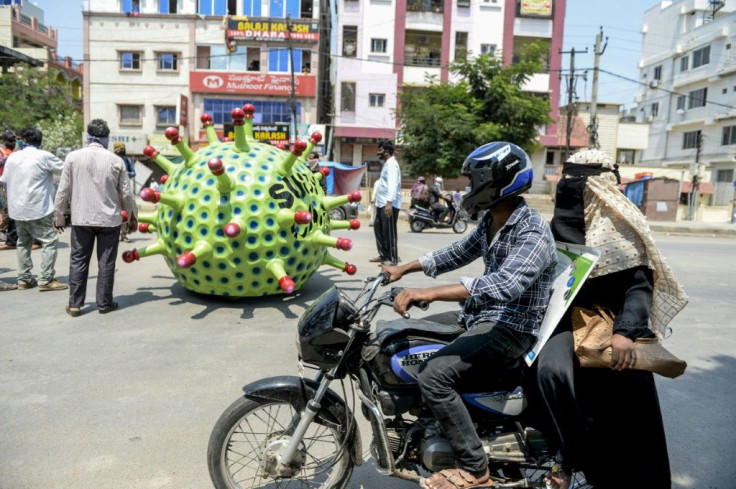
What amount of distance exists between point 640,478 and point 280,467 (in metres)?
1.68

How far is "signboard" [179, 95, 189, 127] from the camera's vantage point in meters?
31.8

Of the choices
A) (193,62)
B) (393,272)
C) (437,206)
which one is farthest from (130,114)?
(393,272)

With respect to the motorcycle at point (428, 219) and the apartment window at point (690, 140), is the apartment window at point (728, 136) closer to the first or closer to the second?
the apartment window at point (690, 140)

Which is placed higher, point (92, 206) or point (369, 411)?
point (92, 206)

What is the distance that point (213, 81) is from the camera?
32844 mm

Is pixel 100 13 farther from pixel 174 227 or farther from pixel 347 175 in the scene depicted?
pixel 174 227

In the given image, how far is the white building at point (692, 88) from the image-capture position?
38.7 m

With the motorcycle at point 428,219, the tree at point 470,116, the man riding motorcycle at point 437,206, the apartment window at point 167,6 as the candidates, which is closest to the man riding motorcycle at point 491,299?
the motorcycle at point 428,219

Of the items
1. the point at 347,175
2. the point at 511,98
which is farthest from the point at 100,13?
Result: the point at 511,98

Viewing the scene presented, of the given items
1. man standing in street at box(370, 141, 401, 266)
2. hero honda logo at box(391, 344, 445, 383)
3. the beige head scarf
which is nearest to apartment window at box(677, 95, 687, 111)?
man standing in street at box(370, 141, 401, 266)

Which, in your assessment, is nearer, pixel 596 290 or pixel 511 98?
pixel 596 290

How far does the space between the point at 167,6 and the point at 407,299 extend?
3627 centimetres

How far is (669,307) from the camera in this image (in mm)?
2822

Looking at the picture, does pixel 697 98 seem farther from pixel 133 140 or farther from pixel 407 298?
pixel 407 298
